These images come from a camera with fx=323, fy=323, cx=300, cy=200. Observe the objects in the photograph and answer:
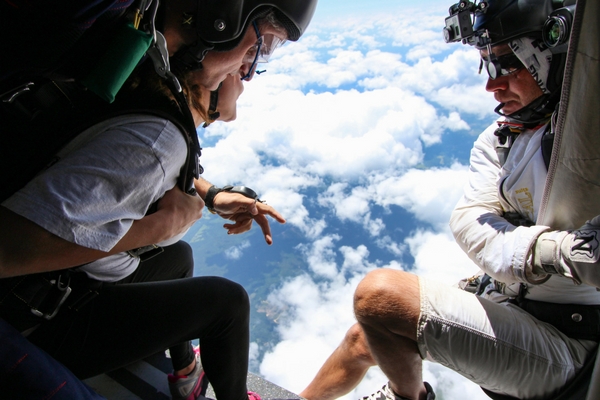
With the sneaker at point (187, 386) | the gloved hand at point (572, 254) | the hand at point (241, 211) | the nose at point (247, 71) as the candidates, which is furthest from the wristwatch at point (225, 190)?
the gloved hand at point (572, 254)

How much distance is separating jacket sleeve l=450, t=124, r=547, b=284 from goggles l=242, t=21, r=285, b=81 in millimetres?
1219

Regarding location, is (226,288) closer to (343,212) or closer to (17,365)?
(17,365)

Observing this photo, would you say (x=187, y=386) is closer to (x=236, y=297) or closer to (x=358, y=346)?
(x=236, y=297)

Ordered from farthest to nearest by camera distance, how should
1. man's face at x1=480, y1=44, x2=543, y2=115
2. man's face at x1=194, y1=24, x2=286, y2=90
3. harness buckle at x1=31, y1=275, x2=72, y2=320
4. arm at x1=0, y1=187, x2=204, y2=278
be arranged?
man's face at x1=480, y1=44, x2=543, y2=115 → man's face at x1=194, y1=24, x2=286, y2=90 → harness buckle at x1=31, y1=275, x2=72, y2=320 → arm at x1=0, y1=187, x2=204, y2=278

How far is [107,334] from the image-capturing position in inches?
38.5

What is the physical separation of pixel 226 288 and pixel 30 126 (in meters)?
0.74

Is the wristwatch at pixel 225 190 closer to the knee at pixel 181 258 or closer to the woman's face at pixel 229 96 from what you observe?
the knee at pixel 181 258

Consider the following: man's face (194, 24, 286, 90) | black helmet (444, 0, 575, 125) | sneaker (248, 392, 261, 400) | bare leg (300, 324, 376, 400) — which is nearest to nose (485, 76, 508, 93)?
black helmet (444, 0, 575, 125)

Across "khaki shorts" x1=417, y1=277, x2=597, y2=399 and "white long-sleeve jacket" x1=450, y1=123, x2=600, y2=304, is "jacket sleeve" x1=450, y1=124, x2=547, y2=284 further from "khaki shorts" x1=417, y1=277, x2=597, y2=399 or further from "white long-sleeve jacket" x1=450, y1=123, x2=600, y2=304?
"khaki shorts" x1=417, y1=277, x2=597, y2=399

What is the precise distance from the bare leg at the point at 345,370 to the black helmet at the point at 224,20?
1.58 m

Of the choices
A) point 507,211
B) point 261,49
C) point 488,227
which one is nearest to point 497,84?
point 507,211

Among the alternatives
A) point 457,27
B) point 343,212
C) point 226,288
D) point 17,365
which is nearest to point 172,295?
point 226,288

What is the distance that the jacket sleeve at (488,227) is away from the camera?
1270mm

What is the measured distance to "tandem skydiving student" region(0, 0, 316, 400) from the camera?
2.12 ft
